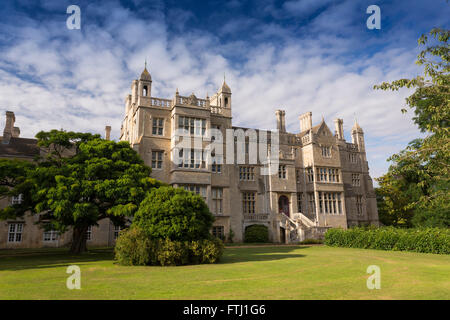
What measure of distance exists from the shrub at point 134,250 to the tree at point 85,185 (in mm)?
3304

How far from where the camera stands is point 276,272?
11016 mm

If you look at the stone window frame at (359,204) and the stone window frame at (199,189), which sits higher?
the stone window frame at (199,189)

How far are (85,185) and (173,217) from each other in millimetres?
6578

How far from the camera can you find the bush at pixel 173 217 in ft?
47.6

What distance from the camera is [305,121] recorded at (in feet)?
139

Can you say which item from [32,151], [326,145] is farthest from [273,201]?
[32,151]

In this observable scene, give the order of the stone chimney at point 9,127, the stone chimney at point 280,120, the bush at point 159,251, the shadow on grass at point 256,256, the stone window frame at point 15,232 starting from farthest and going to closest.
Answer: the stone chimney at point 280,120, the stone chimney at point 9,127, the stone window frame at point 15,232, the shadow on grass at point 256,256, the bush at point 159,251

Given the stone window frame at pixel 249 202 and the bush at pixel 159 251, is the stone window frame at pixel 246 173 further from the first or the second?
the bush at pixel 159 251

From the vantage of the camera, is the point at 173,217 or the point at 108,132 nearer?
the point at 173,217

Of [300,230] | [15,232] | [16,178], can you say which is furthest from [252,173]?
[15,232]

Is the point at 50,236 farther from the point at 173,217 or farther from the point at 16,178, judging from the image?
the point at 173,217

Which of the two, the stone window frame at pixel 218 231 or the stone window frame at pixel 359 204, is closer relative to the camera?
the stone window frame at pixel 218 231

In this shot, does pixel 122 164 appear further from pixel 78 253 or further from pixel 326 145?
pixel 326 145
